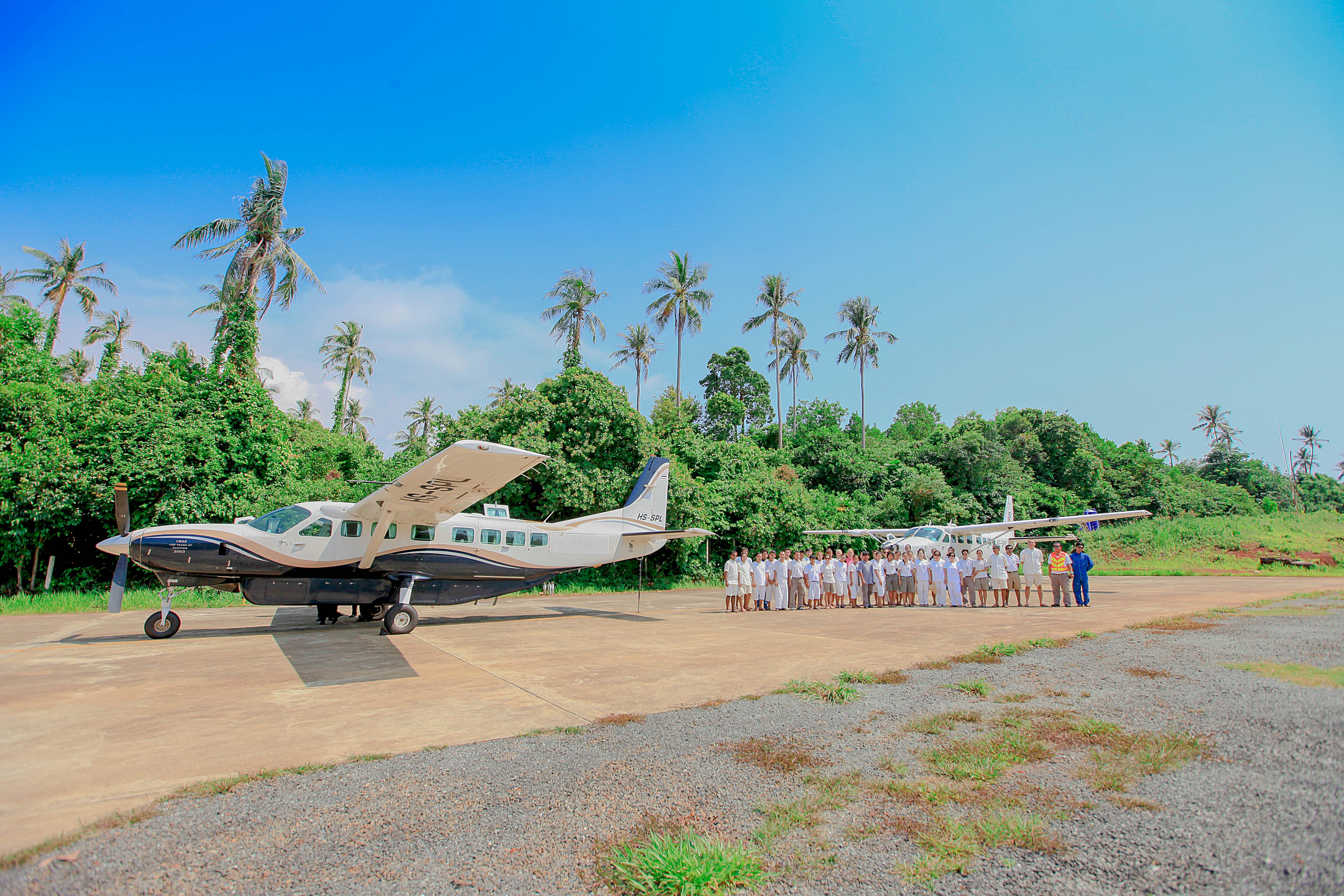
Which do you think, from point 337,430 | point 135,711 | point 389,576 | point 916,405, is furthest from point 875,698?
point 916,405

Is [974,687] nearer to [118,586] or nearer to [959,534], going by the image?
[118,586]

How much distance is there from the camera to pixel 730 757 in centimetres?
424

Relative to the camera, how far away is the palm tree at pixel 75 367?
3116 centimetres

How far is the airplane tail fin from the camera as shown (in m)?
15.8

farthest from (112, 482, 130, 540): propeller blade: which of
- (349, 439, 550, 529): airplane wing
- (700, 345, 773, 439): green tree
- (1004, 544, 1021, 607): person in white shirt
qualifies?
(700, 345, 773, 439): green tree

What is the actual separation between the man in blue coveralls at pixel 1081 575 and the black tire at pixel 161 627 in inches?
751

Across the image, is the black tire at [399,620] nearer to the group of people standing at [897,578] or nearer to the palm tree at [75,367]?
the group of people standing at [897,578]

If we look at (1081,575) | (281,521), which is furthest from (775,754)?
(1081,575)

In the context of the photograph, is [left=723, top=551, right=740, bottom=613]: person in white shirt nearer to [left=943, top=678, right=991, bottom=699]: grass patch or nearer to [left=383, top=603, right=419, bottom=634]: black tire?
[left=383, top=603, right=419, bottom=634]: black tire

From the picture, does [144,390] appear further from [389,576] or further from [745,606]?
[745,606]

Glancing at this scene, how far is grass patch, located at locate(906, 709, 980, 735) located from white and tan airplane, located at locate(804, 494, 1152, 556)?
43.6ft

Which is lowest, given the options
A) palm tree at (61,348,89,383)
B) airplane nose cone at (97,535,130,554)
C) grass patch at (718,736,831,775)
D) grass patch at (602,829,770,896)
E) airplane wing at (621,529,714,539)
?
grass patch at (718,736,831,775)

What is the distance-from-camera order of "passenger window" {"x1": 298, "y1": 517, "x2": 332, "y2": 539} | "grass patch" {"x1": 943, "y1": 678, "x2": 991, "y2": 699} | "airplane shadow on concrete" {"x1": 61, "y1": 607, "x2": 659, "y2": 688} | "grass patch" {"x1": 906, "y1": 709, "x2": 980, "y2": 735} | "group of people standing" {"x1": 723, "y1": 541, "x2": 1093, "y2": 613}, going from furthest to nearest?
"group of people standing" {"x1": 723, "y1": 541, "x2": 1093, "y2": 613}
"passenger window" {"x1": 298, "y1": 517, "x2": 332, "y2": 539}
"airplane shadow on concrete" {"x1": 61, "y1": 607, "x2": 659, "y2": 688}
"grass patch" {"x1": 943, "y1": 678, "x2": 991, "y2": 699}
"grass patch" {"x1": 906, "y1": 709, "x2": 980, "y2": 735}

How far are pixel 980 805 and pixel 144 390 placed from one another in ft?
74.3
